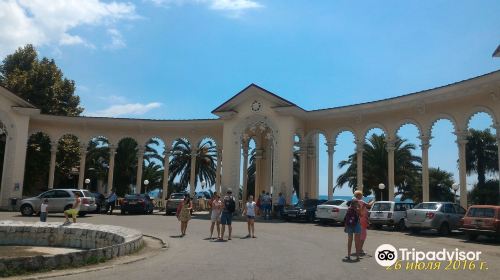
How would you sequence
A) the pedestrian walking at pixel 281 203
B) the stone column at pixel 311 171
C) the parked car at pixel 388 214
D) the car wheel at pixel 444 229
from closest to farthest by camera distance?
the car wheel at pixel 444 229 < the parked car at pixel 388 214 < the pedestrian walking at pixel 281 203 < the stone column at pixel 311 171

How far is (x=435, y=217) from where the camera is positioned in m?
19.3

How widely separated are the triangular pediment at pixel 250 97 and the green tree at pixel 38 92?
53.0ft

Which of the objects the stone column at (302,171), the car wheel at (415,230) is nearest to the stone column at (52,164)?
the stone column at (302,171)

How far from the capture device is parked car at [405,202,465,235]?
1931cm

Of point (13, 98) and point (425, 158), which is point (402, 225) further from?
point (13, 98)

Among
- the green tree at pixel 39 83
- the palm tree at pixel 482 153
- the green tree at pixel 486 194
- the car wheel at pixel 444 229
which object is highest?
the green tree at pixel 39 83

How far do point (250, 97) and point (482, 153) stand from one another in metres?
20.1

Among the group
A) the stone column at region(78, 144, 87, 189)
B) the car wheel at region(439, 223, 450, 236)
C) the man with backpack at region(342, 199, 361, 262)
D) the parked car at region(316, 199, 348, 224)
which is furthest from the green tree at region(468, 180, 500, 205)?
the stone column at region(78, 144, 87, 189)

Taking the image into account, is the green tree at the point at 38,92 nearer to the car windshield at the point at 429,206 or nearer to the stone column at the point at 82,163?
the stone column at the point at 82,163

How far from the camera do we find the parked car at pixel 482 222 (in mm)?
16719

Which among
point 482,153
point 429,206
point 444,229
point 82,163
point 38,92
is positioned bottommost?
point 444,229

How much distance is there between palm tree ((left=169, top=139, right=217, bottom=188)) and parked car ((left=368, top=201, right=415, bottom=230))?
1056 inches

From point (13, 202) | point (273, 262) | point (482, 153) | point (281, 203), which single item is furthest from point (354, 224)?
point (482, 153)

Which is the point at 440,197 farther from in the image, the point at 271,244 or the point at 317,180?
the point at 271,244
